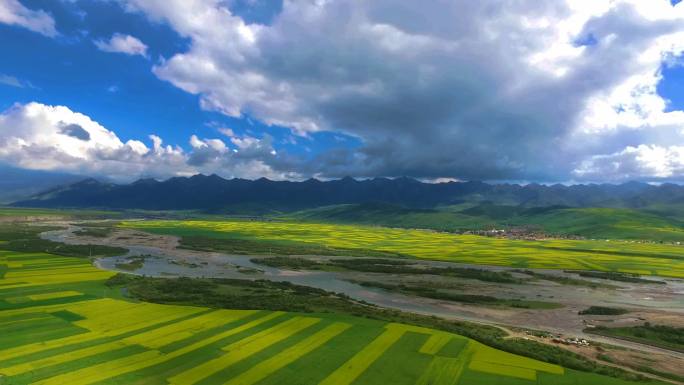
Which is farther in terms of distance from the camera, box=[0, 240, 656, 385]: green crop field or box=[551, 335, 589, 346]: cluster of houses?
box=[551, 335, 589, 346]: cluster of houses

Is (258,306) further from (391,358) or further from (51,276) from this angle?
(51,276)

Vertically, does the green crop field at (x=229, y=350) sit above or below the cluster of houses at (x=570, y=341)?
above

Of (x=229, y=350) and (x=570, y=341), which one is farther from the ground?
(x=229, y=350)

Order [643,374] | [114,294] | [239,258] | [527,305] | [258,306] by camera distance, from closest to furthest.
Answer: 1. [643,374]
2. [258,306]
3. [114,294]
4. [527,305]
5. [239,258]

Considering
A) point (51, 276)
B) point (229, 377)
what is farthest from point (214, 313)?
point (51, 276)

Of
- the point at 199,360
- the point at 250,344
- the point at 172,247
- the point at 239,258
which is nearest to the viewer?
the point at 199,360

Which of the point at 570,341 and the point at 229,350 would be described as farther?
the point at 570,341

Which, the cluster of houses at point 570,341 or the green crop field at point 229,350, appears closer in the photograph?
the green crop field at point 229,350

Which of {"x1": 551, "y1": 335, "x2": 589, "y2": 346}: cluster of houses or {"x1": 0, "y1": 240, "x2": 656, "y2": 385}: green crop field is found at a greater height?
{"x1": 0, "y1": 240, "x2": 656, "y2": 385}: green crop field
